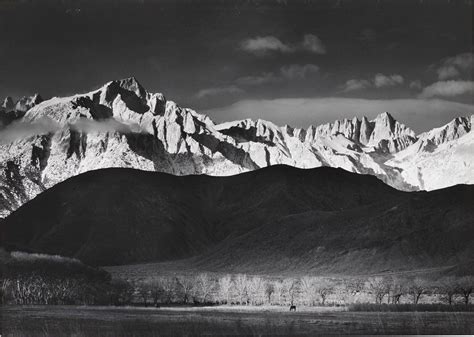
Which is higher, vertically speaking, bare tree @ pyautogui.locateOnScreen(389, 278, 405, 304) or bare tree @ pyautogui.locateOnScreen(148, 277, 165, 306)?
bare tree @ pyautogui.locateOnScreen(148, 277, 165, 306)

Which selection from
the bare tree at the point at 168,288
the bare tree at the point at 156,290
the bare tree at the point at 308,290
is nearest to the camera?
the bare tree at the point at 308,290

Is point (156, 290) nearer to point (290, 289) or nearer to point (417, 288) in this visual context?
point (290, 289)

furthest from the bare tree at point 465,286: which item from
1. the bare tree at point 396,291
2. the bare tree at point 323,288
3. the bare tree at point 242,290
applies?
the bare tree at point 242,290

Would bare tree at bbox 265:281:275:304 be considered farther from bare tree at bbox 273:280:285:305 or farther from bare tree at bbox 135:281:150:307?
bare tree at bbox 135:281:150:307

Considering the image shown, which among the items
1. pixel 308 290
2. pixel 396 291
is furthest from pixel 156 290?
pixel 396 291

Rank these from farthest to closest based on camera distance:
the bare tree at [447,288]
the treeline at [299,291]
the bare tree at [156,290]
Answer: the bare tree at [156,290]
the treeline at [299,291]
the bare tree at [447,288]

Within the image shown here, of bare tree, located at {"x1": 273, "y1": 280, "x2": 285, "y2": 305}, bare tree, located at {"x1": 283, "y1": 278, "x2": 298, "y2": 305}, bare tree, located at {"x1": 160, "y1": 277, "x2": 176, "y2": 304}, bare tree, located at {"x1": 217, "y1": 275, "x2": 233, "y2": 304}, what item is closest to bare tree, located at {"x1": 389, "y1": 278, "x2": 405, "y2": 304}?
bare tree, located at {"x1": 283, "y1": 278, "x2": 298, "y2": 305}

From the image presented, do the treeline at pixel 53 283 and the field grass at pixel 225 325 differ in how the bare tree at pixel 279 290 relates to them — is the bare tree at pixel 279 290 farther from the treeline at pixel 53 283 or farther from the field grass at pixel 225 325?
the field grass at pixel 225 325

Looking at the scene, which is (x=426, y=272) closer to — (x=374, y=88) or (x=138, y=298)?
(x=138, y=298)
